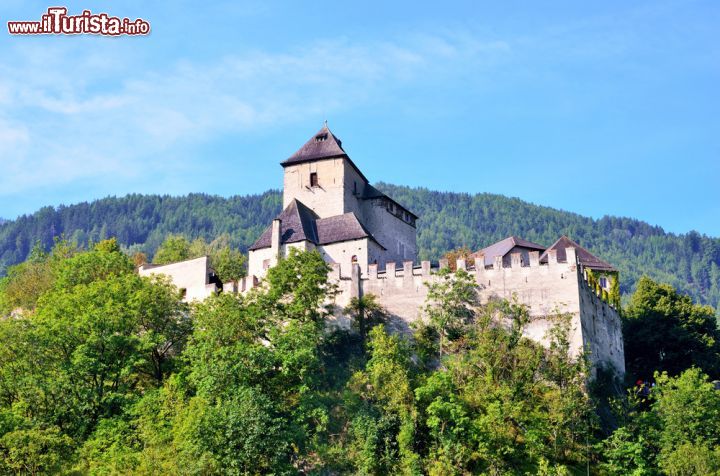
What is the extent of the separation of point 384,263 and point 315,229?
471cm

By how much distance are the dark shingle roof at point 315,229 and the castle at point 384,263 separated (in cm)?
7

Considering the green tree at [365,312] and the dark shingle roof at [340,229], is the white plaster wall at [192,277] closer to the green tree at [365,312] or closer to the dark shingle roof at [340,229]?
the dark shingle roof at [340,229]

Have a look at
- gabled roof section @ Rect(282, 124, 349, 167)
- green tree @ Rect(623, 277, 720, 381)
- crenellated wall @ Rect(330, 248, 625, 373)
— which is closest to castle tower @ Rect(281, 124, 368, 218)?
gabled roof section @ Rect(282, 124, 349, 167)

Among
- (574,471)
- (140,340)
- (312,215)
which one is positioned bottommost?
(574,471)

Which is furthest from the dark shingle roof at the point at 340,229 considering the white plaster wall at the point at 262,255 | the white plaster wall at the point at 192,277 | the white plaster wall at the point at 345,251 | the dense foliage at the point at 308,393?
the white plaster wall at the point at 192,277

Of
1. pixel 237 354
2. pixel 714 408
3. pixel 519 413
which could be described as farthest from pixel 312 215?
pixel 714 408

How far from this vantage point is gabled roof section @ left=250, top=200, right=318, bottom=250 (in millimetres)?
57969

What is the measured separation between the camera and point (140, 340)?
160 ft

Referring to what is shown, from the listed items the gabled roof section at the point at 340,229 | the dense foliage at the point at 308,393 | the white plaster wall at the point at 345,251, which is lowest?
the dense foliage at the point at 308,393

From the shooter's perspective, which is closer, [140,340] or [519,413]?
[519,413]

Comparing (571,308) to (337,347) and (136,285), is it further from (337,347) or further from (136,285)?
(136,285)

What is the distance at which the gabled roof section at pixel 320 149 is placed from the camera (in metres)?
63.5

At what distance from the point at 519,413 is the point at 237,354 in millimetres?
13058

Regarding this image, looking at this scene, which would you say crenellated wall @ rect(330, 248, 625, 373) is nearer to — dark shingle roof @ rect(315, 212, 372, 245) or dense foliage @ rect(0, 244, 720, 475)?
dense foliage @ rect(0, 244, 720, 475)
